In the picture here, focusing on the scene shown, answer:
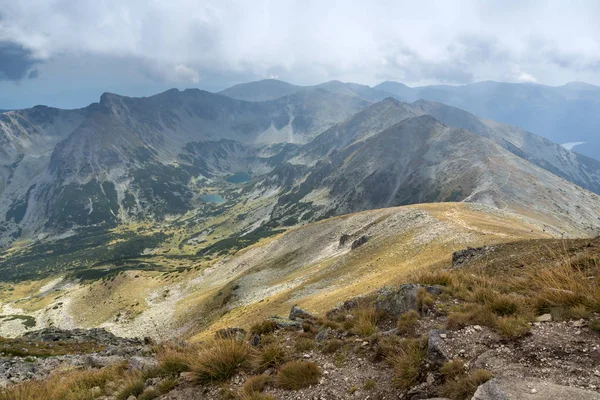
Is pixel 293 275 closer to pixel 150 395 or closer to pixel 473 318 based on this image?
pixel 150 395

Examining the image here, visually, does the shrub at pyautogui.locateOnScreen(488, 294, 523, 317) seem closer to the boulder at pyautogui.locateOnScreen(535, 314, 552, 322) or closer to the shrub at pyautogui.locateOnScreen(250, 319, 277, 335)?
the boulder at pyautogui.locateOnScreen(535, 314, 552, 322)

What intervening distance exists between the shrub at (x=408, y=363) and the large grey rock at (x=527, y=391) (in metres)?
1.71

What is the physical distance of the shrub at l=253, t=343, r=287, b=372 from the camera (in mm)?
9047

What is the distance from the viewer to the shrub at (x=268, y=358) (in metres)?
9.05

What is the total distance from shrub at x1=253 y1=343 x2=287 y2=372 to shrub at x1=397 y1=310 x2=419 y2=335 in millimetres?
3694

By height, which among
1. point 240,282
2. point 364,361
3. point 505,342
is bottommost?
point 240,282

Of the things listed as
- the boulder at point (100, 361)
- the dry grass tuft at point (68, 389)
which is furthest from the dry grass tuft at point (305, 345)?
the boulder at point (100, 361)

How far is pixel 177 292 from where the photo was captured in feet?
321

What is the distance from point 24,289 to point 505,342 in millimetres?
250824

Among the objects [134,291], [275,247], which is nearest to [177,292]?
[134,291]

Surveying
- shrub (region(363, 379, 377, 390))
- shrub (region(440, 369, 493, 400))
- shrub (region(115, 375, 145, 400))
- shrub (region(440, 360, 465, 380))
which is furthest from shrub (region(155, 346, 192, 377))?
shrub (region(440, 369, 493, 400))

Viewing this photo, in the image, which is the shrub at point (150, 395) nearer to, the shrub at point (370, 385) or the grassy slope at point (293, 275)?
the shrub at point (370, 385)

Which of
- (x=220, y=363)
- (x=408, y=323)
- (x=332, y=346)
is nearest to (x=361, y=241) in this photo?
(x=408, y=323)

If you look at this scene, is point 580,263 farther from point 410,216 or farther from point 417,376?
point 410,216
